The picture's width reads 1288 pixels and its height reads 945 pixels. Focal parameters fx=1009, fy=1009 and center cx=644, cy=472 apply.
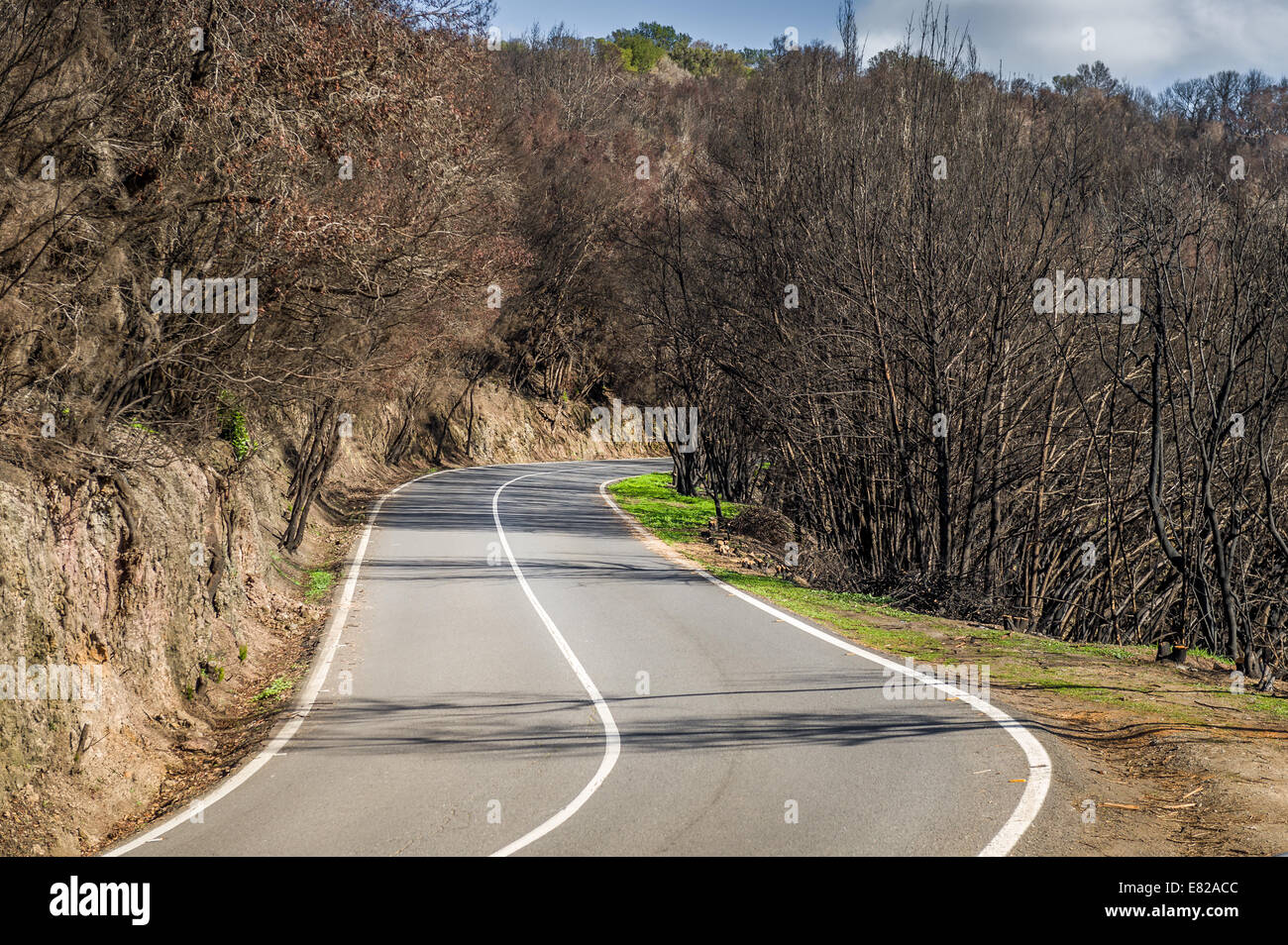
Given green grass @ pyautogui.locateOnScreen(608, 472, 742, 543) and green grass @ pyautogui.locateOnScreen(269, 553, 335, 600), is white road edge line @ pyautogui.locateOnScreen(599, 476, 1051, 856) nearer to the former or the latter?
green grass @ pyautogui.locateOnScreen(269, 553, 335, 600)

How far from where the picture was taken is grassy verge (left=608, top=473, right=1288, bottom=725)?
10164 mm

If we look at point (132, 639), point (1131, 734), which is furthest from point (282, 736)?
point (1131, 734)

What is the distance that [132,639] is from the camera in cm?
1007

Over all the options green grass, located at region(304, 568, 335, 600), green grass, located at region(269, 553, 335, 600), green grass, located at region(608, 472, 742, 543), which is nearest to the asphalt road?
green grass, located at region(304, 568, 335, 600)

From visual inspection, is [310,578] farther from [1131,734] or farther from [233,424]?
[1131,734]

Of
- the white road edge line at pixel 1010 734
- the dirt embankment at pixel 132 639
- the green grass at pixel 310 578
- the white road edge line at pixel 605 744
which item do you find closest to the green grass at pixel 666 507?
the green grass at pixel 310 578

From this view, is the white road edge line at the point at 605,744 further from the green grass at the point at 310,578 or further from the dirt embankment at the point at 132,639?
the green grass at the point at 310,578

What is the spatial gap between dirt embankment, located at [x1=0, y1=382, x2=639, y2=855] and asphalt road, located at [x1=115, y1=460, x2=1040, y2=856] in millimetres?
748

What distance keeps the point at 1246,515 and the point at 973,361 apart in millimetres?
5236

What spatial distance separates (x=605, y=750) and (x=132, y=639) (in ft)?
16.3

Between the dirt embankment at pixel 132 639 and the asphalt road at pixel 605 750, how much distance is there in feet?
2.45

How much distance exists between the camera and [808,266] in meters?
20.5
